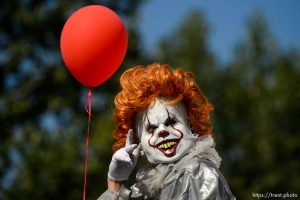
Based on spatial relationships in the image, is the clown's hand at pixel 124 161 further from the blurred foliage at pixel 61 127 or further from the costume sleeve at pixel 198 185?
the blurred foliage at pixel 61 127

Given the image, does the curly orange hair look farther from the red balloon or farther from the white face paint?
the red balloon

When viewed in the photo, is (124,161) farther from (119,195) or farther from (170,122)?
(170,122)

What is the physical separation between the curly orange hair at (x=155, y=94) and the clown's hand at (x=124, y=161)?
192 millimetres

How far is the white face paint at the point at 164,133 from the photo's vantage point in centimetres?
364

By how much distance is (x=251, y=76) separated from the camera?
18000 millimetres

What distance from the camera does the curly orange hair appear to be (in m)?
3.73

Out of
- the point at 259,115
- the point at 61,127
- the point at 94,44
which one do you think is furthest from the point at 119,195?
the point at 259,115

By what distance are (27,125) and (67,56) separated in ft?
22.2

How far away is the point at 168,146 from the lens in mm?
3639

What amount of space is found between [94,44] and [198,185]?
3.67 ft

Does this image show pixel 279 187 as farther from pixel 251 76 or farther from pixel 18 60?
pixel 18 60

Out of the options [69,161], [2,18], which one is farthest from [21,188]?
[2,18]

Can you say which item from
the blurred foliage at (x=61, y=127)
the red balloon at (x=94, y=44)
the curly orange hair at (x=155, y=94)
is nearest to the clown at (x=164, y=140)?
the curly orange hair at (x=155, y=94)

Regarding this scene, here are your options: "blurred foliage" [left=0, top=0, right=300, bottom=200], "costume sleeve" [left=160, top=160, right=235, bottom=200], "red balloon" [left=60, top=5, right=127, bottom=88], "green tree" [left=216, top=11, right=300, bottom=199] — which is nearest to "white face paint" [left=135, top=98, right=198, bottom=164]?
"costume sleeve" [left=160, top=160, right=235, bottom=200]
